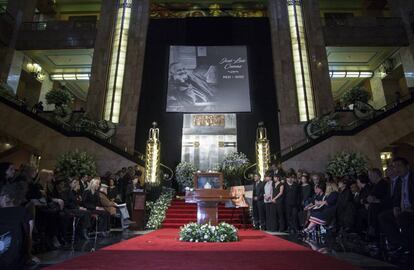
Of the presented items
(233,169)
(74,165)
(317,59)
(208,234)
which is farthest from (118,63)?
(208,234)

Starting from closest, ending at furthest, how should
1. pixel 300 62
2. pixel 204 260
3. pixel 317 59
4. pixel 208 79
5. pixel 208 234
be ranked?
pixel 204 260, pixel 208 234, pixel 208 79, pixel 317 59, pixel 300 62

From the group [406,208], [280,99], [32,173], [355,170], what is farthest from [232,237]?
[280,99]

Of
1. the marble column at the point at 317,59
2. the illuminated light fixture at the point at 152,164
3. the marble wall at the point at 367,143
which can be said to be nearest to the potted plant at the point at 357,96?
the marble column at the point at 317,59

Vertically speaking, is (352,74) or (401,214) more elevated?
(352,74)

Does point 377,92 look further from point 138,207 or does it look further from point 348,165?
point 138,207

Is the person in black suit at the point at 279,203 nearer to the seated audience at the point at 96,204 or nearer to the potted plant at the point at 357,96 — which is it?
the seated audience at the point at 96,204

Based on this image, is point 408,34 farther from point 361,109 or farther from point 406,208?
point 406,208

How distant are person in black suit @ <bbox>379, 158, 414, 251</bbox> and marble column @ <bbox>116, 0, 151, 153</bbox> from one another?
10293mm

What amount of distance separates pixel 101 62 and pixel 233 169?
8.28 meters

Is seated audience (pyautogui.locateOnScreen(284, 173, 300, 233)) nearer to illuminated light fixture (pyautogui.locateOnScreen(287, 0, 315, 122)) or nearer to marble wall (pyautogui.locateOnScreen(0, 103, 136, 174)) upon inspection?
marble wall (pyautogui.locateOnScreen(0, 103, 136, 174))

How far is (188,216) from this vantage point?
833 centimetres

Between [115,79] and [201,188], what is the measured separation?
10358 millimetres

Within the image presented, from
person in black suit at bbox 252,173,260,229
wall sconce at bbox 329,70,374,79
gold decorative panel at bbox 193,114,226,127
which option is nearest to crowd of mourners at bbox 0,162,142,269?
person in black suit at bbox 252,173,260,229

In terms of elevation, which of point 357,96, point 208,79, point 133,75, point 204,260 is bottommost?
point 204,260
